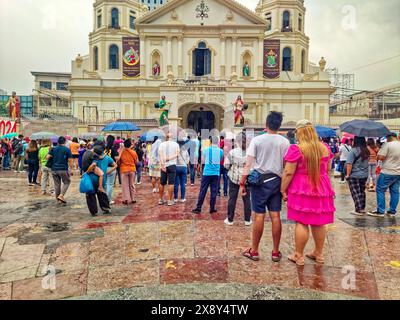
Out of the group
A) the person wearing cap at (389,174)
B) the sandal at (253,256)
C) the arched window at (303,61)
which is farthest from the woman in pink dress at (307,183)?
the arched window at (303,61)

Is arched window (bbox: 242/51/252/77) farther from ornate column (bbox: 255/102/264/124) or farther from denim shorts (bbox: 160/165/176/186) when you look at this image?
denim shorts (bbox: 160/165/176/186)

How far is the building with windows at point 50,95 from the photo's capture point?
52500mm

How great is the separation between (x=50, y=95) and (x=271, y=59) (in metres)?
35.1

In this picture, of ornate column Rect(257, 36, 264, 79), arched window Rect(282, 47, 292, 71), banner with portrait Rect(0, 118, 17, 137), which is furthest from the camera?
arched window Rect(282, 47, 292, 71)

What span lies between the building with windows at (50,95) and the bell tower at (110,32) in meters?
13.2

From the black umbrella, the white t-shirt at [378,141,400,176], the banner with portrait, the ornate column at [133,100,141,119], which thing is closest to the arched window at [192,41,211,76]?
the ornate column at [133,100,141,119]

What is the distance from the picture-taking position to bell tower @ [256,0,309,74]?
1519 inches

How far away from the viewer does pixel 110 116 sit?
1420 inches

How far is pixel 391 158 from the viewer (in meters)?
6.76

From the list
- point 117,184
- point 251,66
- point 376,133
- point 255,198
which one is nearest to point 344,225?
point 376,133

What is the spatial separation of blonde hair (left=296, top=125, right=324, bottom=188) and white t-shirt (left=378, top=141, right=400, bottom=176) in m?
3.45

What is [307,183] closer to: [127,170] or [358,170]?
[358,170]

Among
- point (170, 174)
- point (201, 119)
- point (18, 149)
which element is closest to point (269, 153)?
point (170, 174)
